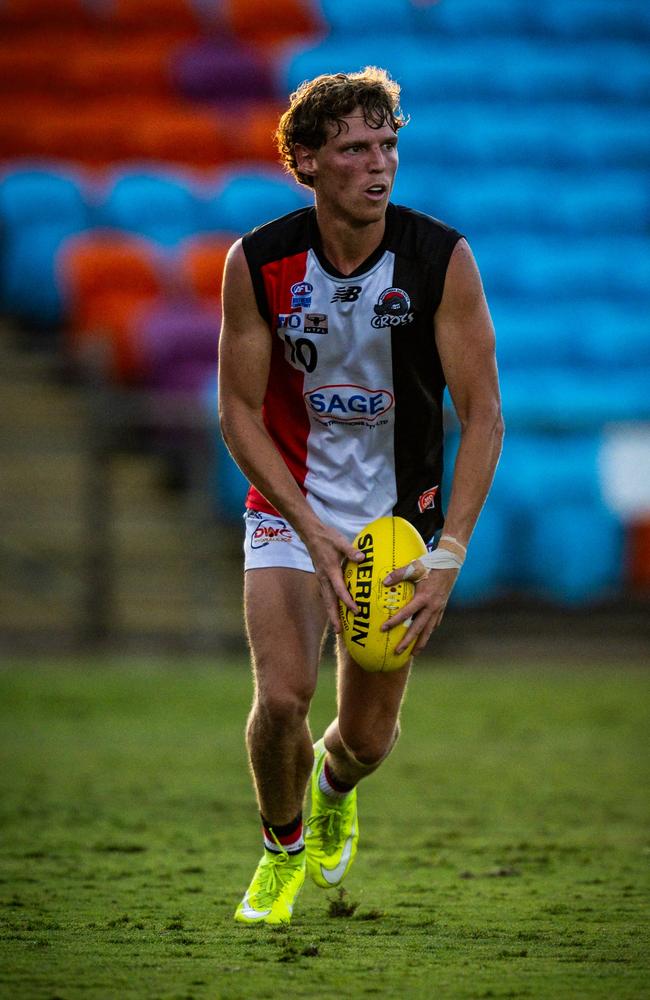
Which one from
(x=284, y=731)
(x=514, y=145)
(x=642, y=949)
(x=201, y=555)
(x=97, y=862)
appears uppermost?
(x=514, y=145)

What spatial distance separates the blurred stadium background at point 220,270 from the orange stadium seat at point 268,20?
0.09ft

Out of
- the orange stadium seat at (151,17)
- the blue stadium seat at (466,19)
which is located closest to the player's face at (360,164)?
the orange stadium seat at (151,17)

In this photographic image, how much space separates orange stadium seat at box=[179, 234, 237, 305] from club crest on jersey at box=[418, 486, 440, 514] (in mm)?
9582

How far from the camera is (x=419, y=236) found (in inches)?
189

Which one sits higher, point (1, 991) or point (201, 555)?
point (1, 991)

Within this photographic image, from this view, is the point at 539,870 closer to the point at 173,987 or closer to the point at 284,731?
the point at 284,731

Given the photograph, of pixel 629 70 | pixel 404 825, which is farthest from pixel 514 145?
pixel 404 825

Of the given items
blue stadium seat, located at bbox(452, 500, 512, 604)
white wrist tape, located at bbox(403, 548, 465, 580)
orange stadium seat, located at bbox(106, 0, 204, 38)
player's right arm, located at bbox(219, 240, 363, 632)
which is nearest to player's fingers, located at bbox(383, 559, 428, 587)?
white wrist tape, located at bbox(403, 548, 465, 580)

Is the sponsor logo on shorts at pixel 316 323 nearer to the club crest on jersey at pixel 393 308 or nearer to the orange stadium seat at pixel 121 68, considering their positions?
the club crest on jersey at pixel 393 308

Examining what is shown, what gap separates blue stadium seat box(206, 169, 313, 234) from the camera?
16016mm

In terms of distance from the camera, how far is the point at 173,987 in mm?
3666

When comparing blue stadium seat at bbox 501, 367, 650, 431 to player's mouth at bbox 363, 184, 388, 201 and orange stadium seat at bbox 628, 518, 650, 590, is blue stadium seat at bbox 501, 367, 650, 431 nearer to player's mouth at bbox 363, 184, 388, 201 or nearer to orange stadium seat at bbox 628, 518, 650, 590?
orange stadium seat at bbox 628, 518, 650, 590

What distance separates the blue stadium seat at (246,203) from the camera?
16.0 metres

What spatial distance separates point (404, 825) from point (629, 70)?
1507 cm
